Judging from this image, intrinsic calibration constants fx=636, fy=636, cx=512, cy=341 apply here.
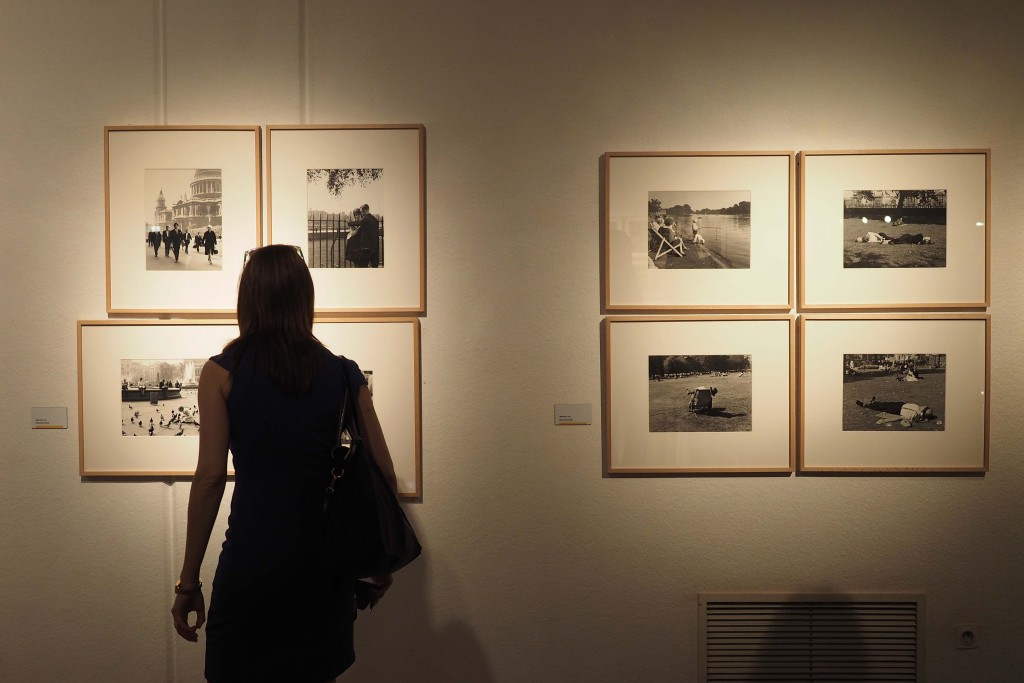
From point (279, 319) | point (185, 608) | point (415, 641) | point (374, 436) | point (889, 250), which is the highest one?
point (889, 250)

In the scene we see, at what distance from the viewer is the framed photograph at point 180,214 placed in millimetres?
2521

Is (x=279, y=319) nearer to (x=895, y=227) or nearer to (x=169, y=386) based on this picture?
(x=169, y=386)

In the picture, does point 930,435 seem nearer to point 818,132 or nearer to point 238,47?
point 818,132

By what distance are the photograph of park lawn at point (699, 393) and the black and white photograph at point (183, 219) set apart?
5.94 feet

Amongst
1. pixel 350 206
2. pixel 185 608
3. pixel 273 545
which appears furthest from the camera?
pixel 350 206

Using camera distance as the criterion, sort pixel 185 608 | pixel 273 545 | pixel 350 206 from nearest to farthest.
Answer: pixel 273 545 → pixel 185 608 → pixel 350 206

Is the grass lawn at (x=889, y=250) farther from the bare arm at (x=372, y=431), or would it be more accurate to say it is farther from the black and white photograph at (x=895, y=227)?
the bare arm at (x=372, y=431)

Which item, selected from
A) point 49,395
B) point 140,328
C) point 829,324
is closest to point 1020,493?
point 829,324

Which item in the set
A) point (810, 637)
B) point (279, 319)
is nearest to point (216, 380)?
point (279, 319)

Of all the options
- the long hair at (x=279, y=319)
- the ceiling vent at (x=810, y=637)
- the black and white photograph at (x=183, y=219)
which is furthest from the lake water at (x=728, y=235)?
the black and white photograph at (x=183, y=219)

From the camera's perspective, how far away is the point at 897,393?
255 cm

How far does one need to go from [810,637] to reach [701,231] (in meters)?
1.68

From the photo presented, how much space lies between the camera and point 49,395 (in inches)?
101

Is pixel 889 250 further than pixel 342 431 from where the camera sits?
Yes
